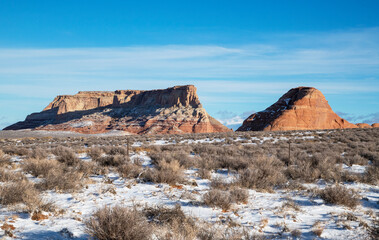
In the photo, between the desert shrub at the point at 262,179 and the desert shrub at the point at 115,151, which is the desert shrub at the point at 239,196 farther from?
the desert shrub at the point at 115,151

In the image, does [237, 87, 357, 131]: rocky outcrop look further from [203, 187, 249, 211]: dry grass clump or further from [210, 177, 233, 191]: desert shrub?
[203, 187, 249, 211]: dry grass clump

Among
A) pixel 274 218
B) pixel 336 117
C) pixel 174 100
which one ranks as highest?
pixel 174 100

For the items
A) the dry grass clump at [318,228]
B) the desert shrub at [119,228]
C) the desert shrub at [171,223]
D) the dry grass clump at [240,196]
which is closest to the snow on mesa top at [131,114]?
the dry grass clump at [240,196]

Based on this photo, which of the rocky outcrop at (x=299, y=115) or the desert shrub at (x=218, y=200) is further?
the rocky outcrop at (x=299, y=115)

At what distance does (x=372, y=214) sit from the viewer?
501cm

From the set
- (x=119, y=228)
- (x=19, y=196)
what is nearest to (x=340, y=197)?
(x=119, y=228)

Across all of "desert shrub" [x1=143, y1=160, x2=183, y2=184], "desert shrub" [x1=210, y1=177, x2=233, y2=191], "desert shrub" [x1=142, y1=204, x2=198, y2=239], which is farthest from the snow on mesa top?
"desert shrub" [x1=142, y1=204, x2=198, y2=239]

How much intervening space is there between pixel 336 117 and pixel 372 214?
73.8m

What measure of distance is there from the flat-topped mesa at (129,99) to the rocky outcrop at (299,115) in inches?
1556

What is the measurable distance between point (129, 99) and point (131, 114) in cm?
1873

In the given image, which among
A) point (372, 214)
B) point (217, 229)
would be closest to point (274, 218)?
point (217, 229)

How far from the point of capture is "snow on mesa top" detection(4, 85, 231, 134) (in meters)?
85.9

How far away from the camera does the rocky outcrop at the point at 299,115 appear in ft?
194

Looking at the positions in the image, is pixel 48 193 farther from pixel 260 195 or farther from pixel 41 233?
pixel 260 195
